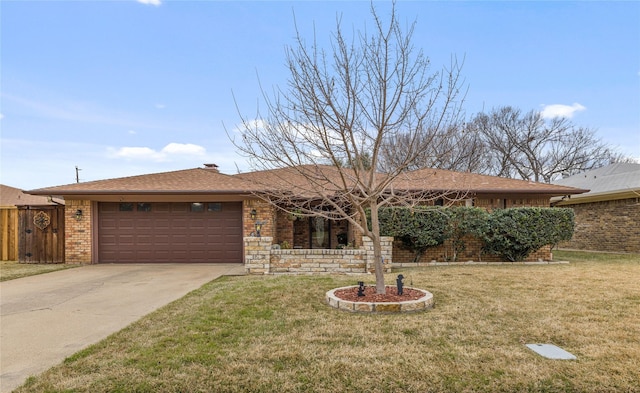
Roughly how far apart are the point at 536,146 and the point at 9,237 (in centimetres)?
3057

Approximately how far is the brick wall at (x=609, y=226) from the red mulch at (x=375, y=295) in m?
12.7

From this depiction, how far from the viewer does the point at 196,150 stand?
2473 centimetres

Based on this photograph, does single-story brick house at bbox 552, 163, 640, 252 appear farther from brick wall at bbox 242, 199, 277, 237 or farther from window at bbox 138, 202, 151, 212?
window at bbox 138, 202, 151, 212

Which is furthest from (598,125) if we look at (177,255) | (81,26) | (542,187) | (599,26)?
(81,26)

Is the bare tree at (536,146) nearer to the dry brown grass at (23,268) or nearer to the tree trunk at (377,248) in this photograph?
the tree trunk at (377,248)

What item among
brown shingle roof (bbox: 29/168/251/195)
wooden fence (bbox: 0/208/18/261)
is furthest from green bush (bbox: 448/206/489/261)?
wooden fence (bbox: 0/208/18/261)

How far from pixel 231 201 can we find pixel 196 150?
48.9 ft

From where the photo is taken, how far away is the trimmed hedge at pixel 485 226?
10.2m

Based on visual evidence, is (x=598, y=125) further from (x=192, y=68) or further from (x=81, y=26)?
(x=81, y=26)

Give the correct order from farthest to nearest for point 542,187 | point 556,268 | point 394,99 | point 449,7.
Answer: point 542,187, point 556,268, point 449,7, point 394,99

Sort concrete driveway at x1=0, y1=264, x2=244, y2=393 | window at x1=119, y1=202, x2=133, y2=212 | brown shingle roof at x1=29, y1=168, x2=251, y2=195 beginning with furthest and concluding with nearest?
window at x1=119, y1=202, x2=133, y2=212, brown shingle roof at x1=29, y1=168, x2=251, y2=195, concrete driveway at x1=0, y1=264, x2=244, y2=393

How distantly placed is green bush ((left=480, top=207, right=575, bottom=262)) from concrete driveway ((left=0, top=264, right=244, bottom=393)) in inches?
288

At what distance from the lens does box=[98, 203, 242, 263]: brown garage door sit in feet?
37.1

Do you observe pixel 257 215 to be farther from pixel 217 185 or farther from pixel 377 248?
pixel 377 248
